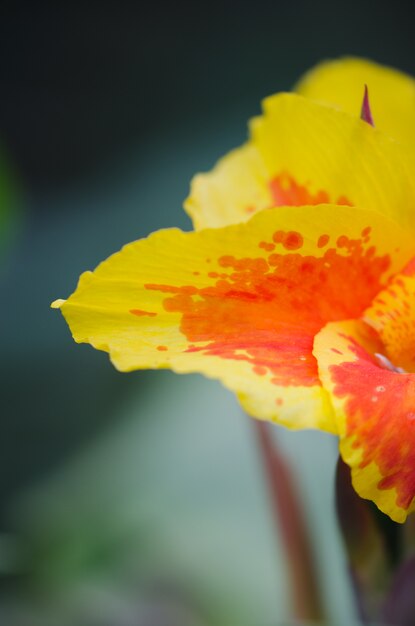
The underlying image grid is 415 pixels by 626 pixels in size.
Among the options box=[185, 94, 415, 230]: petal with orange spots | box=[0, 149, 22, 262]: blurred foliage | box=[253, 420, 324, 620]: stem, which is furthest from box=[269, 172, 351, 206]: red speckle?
box=[0, 149, 22, 262]: blurred foliage

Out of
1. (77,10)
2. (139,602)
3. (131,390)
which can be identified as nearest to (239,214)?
(139,602)

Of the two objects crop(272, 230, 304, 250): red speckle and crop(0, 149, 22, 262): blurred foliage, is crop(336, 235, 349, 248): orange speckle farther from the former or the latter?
crop(0, 149, 22, 262): blurred foliage

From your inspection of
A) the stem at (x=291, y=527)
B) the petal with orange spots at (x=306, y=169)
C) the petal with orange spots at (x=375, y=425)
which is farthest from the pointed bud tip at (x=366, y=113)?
the stem at (x=291, y=527)

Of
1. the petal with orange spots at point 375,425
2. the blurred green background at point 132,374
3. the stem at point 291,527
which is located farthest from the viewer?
the blurred green background at point 132,374

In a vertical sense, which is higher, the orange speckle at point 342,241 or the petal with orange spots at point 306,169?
the petal with orange spots at point 306,169

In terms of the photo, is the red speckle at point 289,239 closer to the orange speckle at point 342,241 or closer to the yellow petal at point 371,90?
the orange speckle at point 342,241

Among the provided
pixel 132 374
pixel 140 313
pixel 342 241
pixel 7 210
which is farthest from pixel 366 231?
pixel 7 210

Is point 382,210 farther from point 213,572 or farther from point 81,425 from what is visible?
point 81,425
